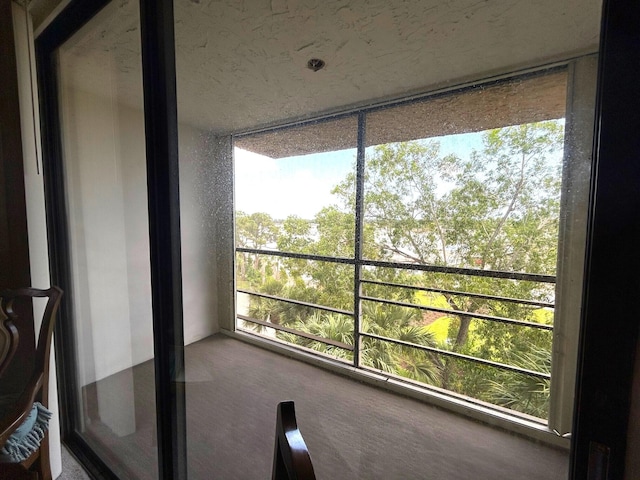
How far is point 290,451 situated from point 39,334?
1.23 meters

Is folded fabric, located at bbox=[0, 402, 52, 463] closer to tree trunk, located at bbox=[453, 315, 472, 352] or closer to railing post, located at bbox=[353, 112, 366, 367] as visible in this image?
railing post, located at bbox=[353, 112, 366, 367]

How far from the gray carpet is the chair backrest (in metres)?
0.34

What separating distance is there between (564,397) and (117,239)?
187 centimetres

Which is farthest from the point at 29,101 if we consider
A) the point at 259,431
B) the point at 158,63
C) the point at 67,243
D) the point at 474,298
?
the point at 474,298

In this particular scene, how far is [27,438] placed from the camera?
0.91 metres

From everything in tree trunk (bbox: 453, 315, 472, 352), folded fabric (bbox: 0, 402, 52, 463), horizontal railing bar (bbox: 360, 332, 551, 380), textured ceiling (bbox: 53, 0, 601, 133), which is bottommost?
folded fabric (bbox: 0, 402, 52, 463)

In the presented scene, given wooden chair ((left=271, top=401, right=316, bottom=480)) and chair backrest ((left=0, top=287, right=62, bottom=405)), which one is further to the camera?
chair backrest ((left=0, top=287, right=62, bottom=405))

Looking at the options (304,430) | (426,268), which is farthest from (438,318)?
(304,430)

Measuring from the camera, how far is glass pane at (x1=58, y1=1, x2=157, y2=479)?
117cm

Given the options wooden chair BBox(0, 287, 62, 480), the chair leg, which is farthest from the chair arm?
the chair leg

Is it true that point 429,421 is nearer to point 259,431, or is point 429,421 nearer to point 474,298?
point 474,298

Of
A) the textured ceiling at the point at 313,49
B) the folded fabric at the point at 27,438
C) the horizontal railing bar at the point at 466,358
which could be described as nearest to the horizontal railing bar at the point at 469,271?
the horizontal railing bar at the point at 466,358

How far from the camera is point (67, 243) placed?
4.45ft

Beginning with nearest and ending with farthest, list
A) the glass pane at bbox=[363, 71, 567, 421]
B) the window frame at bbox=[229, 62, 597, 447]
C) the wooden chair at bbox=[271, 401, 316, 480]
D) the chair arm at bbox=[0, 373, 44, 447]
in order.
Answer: the wooden chair at bbox=[271, 401, 316, 480] → the window frame at bbox=[229, 62, 597, 447] → the chair arm at bbox=[0, 373, 44, 447] → the glass pane at bbox=[363, 71, 567, 421]
